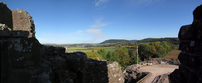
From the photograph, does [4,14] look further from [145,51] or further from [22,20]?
[145,51]

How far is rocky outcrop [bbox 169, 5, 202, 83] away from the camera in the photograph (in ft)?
5.65

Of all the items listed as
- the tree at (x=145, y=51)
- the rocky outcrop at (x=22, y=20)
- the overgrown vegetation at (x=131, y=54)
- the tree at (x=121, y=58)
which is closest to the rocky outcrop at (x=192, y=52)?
the rocky outcrop at (x=22, y=20)

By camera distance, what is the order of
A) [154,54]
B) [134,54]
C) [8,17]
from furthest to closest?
[154,54] < [134,54] < [8,17]

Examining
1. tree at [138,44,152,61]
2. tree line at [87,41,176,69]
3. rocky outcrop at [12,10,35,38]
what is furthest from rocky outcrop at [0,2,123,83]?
tree at [138,44,152,61]

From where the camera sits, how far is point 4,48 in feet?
5.19

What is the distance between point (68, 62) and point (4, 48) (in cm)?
114

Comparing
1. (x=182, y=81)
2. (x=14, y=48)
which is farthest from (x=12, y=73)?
(x=182, y=81)

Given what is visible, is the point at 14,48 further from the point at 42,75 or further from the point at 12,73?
the point at 42,75

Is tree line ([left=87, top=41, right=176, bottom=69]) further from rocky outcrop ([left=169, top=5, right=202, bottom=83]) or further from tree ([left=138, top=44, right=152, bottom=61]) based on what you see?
A: rocky outcrop ([left=169, top=5, right=202, bottom=83])

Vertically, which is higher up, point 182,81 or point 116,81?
point 182,81

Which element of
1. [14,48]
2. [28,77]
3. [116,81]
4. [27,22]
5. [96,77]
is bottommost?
[116,81]

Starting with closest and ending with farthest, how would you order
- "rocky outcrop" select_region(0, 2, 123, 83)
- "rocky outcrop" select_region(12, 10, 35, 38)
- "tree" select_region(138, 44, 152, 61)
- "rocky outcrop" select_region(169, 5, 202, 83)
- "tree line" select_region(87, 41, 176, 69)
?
"rocky outcrop" select_region(0, 2, 123, 83) < "rocky outcrop" select_region(169, 5, 202, 83) < "rocky outcrop" select_region(12, 10, 35, 38) < "tree line" select_region(87, 41, 176, 69) < "tree" select_region(138, 44, 152, 61)

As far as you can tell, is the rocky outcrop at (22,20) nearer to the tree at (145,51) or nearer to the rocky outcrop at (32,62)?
the rocky outcrop at (32,62)

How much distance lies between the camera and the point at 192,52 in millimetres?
1921
